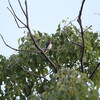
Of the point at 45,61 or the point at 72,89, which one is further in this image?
the point at 45,61

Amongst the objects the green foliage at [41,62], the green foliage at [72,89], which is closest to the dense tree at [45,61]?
the green foliage at [41,62]

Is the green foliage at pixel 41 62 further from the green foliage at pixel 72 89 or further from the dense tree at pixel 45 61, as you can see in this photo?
the green foliage at pixel 72 89

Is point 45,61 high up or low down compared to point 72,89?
up

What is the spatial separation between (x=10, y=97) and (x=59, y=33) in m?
1.52

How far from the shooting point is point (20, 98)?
6371 millimetres

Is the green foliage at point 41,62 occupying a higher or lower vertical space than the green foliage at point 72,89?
higher

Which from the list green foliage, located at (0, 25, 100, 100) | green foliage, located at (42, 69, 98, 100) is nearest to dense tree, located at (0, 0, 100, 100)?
green foliage, located at (0, 25, 100, 100)

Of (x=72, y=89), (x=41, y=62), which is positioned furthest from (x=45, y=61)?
(x=72, y=89)

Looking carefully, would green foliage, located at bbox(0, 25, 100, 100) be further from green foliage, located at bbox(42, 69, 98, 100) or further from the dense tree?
green foliage, located at bbox(42, 69, 98, 100)

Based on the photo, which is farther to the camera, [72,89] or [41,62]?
[41,62]

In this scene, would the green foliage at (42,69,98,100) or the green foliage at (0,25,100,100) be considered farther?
the green foliage at (0,25,100,100)

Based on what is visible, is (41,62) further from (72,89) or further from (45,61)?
(72,89)

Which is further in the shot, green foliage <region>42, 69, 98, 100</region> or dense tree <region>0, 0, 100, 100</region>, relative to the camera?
dense tree <region>0, 0, 100, 100</region>

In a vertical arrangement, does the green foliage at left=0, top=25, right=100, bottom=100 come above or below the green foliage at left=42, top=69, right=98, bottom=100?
above
